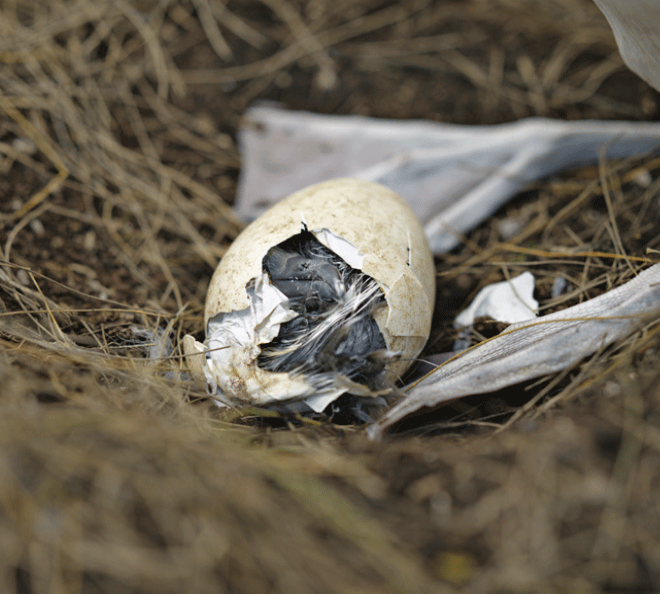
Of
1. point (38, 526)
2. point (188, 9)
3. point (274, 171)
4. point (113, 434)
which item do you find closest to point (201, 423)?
point (113, 434)

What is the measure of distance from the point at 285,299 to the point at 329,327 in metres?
0.13

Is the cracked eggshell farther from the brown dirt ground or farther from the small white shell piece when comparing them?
the brown dirt ground

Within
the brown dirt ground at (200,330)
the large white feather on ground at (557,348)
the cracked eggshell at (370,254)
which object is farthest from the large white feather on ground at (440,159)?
the large white feather on ground at (557,348)

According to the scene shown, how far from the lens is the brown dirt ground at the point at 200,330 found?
844 millimetres

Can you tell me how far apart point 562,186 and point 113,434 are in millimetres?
1907

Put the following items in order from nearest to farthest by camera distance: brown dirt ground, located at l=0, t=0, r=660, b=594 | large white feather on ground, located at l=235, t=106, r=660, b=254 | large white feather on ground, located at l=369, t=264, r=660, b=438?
brown dirt ground, located at l=0, t=0, r=660, b=594
large white feather on ground, located at l=369, t=264, r=660, b=438
large white feather on ground, located at l=235, t=106, r=660, b=254

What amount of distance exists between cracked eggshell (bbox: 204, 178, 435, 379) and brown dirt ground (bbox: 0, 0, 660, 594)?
24 cm

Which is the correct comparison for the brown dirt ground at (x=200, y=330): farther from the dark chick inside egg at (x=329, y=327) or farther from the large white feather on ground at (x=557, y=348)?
the dark chick inside egg at (x=329, y=327)

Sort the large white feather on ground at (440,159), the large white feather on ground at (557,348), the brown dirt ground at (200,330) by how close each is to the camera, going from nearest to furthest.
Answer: the brown dirt ground at (200,330) < the large white feather on ground at (557,348) < the large white feather on ground at (440,159)

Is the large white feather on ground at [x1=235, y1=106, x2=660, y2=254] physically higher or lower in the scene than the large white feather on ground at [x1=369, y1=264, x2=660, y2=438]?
higher

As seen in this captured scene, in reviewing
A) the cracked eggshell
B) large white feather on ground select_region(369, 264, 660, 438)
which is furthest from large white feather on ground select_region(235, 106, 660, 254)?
large white feather on ground select_region(369, 264, 660, 438)

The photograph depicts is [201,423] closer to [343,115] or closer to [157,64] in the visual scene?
[343,115]

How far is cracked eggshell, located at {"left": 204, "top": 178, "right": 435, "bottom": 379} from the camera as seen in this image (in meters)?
1.32

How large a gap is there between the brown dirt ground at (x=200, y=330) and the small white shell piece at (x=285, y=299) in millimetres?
105
